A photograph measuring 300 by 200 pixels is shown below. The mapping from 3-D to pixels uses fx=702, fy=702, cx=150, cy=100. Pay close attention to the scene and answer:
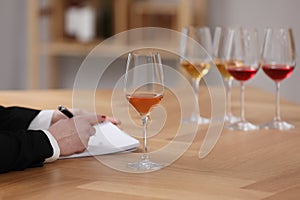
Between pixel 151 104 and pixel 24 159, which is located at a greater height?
pixel 151 104

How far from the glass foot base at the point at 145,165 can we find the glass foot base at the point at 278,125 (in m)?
0.57

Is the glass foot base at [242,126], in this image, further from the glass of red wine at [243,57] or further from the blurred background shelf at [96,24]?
the blurred background shelf at [96,24]

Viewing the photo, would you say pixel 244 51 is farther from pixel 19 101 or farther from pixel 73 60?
pixel 73 60

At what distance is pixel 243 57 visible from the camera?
6.51ft

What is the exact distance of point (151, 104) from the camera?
56.2 inches

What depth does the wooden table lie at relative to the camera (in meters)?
1.27

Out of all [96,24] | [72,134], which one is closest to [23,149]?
[72,134]

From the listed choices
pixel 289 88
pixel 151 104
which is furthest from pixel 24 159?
pixel 289 88

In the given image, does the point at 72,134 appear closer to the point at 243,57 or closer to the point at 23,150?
the point at 23,150

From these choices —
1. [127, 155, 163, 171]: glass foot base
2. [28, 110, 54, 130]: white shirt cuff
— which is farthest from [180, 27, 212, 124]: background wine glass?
[127, 155, 163, 171]: glass foot base

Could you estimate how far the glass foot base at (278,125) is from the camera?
1.97 m

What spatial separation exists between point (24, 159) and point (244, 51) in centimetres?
80

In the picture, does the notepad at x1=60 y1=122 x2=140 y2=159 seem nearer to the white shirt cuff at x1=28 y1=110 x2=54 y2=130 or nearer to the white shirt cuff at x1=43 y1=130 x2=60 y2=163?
the white shirt cuff at x1=43 y1=130 x2=60 y2=163

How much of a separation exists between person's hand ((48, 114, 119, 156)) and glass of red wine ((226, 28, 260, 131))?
0.50 m
